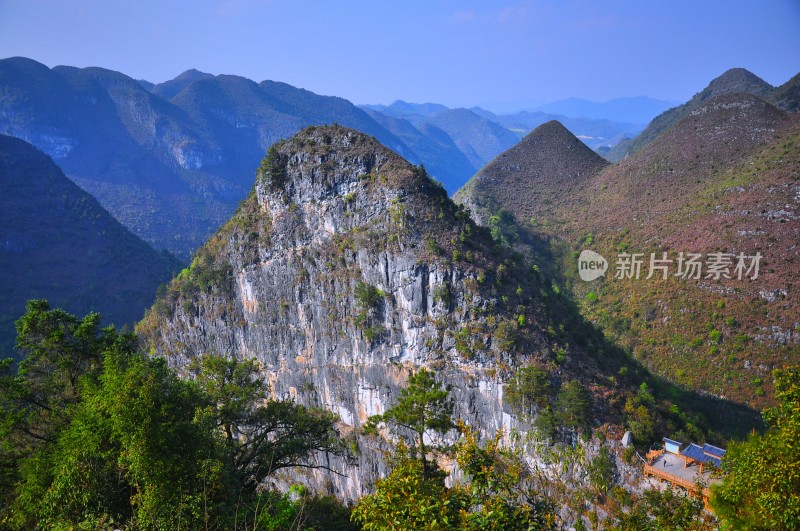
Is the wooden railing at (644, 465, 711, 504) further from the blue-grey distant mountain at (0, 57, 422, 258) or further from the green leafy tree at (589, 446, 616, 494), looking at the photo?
the blue-grey distant mountain at (0, 57, 422, 258)

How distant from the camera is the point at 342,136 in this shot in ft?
143

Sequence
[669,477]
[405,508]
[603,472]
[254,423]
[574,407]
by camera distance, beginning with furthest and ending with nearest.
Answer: [574,407] < [603,472] < [669,477] < [254,423] < [405,508]

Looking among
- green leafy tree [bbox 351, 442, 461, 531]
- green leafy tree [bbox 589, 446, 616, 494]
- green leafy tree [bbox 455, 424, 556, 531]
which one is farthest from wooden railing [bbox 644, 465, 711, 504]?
green leafy tree [bbox 351, 442, 461, 531]

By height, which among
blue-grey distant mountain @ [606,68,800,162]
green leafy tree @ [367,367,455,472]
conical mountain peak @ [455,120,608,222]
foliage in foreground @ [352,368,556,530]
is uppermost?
blue-grey distant mountain @ [606,68,800,162]

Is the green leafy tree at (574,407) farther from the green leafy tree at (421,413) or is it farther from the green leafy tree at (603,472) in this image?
the green leafy tree at (421,413)

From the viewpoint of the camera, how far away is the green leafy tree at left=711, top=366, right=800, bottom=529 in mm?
8562

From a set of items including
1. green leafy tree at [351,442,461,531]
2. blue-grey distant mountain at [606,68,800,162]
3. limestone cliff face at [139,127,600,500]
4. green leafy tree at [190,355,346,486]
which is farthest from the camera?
blue-grey distant mountain at [606,68,800,162]

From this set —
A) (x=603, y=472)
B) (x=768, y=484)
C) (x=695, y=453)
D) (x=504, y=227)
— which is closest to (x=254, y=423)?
(x=603, y=472)

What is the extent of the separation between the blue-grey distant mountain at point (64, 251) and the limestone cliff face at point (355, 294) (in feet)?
115

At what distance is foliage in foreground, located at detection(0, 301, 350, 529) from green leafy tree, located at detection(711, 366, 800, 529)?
30.6 ft

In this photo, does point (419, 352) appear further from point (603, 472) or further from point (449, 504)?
A: point (449, 504)

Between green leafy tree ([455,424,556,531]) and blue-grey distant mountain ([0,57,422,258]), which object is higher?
blue-grey distant mountain ([0,57,422,258])

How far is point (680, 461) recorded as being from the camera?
24.1m

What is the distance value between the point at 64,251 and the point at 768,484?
103 meters
